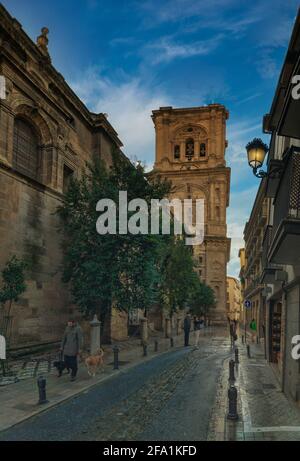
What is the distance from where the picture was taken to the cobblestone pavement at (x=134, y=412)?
286 inches

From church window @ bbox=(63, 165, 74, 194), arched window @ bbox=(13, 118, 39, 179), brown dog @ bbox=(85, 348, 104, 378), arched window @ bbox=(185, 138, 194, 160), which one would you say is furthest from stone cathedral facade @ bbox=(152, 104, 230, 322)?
brown dog @ bbox=(85, 348, 104, 378)

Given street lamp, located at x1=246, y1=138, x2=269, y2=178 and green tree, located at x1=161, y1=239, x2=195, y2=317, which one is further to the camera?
green tree, located at x1=161, y1=239, x2=195, y2=317

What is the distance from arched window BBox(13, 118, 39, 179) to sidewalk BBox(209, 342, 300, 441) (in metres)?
11.8

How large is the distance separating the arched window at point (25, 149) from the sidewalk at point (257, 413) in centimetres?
1178

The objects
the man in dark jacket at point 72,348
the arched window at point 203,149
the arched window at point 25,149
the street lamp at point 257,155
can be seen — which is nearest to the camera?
the street lamp at point 257,155

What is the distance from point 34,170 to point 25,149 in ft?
3.44

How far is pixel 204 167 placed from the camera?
7612 centimetres

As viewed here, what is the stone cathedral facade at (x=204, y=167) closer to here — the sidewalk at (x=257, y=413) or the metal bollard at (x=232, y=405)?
the sidewalk at (x=257, y=413)

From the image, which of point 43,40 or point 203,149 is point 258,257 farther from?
point 203,149

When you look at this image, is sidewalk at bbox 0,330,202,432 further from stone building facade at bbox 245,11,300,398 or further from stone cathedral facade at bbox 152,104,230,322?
stone cathedral facade at bbox 152,104,230,322

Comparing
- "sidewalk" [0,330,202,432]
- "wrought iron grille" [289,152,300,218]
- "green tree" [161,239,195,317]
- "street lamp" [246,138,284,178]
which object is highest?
"street lamp" [246,138,284,178]

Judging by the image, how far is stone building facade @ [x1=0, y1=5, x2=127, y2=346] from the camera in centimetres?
1595

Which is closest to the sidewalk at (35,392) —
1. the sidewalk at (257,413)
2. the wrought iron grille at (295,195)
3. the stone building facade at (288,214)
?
the sidewalk at (257,413)

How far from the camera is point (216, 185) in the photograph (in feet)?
241
